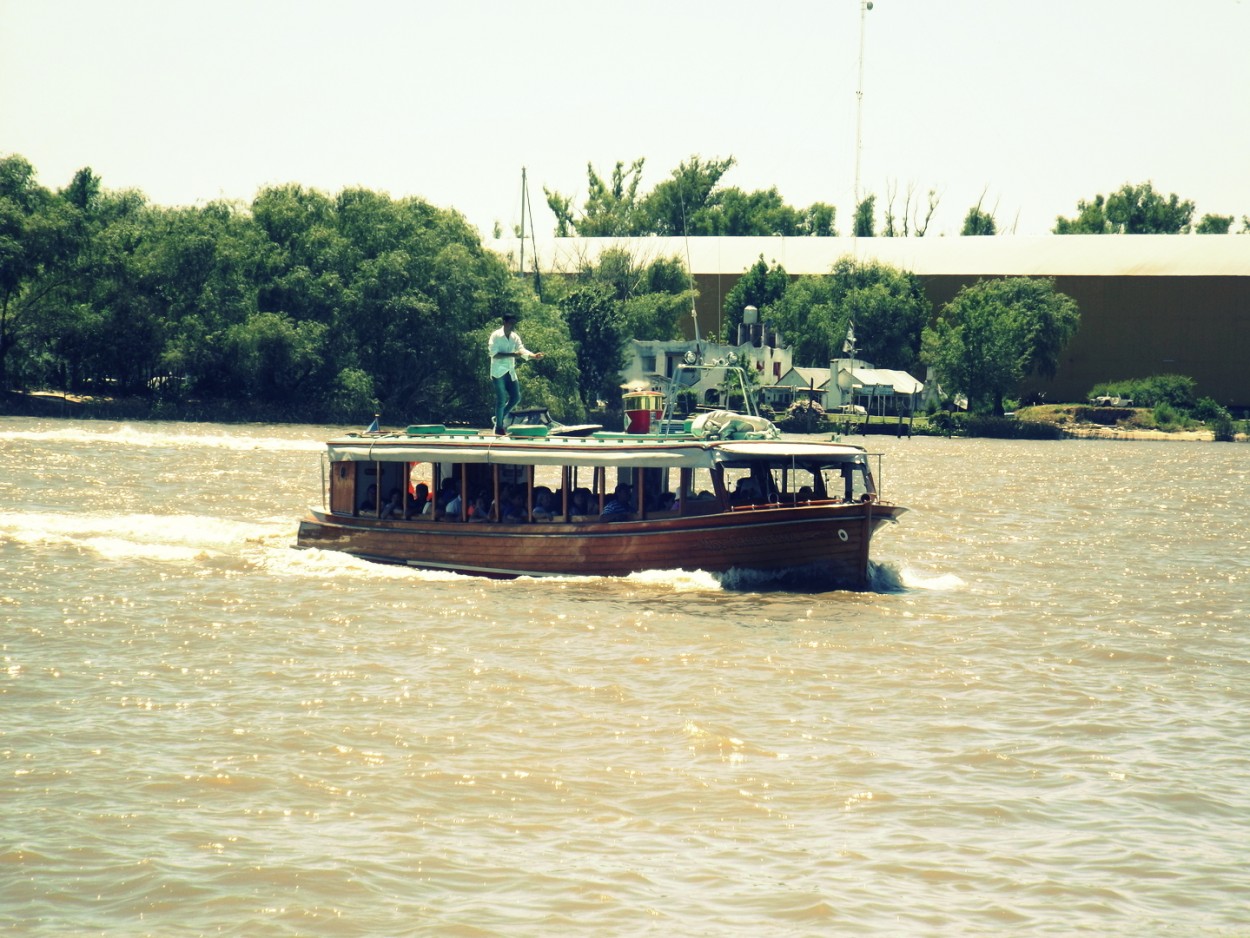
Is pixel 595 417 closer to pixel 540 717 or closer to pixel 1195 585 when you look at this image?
pixel 1195 585

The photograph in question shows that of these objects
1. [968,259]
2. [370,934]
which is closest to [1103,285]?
[968,259]

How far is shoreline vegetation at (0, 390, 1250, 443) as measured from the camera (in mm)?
73938

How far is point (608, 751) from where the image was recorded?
1439cm

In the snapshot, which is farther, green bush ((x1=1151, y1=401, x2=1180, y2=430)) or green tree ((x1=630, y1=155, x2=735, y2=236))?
green tree ((x1=630, y1=155, x2=735, y2=236))

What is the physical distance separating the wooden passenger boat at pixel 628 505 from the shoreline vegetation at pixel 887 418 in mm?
49094

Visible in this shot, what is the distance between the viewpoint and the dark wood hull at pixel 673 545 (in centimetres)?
2289

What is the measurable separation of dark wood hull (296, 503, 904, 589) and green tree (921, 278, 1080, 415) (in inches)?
2865

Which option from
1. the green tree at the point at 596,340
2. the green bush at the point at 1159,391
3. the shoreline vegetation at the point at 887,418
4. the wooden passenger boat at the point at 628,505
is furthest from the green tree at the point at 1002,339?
the wooden passenger boat at the point at 628,505

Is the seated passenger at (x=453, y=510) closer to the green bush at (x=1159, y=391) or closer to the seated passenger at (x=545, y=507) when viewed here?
the seated passenger at (x=545, y=507)

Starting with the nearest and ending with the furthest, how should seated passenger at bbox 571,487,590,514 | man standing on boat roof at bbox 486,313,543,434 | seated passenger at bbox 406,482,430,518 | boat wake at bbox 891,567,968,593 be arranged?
seated passenger at bbox 571,487,590,514
man standing on boat roof at bbox 486,313,543,434
boat wake at bbox 891,567,968,593
seated passenger at bbox 406,482,430,518

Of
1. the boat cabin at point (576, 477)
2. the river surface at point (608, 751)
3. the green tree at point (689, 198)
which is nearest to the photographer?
the river surface at point (608, 751)

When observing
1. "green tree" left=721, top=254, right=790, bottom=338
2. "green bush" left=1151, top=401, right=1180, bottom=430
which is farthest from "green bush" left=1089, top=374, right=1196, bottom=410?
"green tree" left=721, top=254, right=790, bottom=338

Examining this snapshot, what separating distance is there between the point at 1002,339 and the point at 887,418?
9.06m

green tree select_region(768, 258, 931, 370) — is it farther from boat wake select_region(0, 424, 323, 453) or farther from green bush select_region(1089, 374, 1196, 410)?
boat wake select_region(0, 424, 323, 453)
